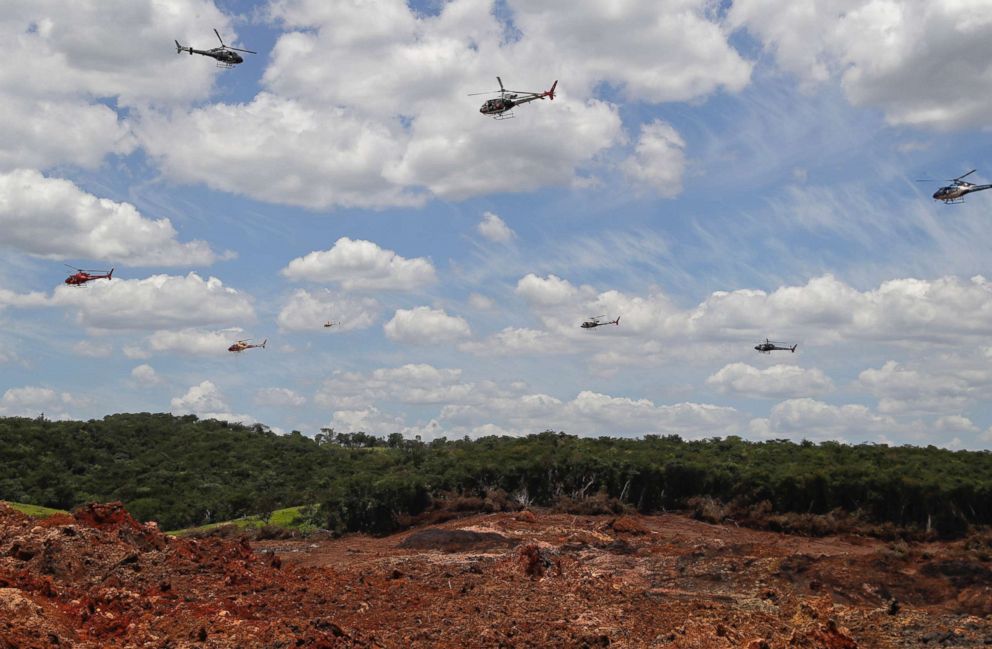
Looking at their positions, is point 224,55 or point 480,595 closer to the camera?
point 480,595

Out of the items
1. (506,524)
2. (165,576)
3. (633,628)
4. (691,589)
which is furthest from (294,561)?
(633,628)

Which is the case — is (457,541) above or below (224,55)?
below

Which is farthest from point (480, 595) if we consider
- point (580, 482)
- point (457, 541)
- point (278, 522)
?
point (278, 522)

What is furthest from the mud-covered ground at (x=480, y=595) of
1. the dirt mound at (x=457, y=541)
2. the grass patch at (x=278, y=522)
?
the grass patch at (x=278, y=522)

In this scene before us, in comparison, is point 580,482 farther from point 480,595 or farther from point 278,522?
point 480,595

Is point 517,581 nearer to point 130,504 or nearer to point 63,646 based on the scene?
point 63,646

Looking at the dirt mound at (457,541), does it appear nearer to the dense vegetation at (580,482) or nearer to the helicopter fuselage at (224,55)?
the dense vegetation at (580,482)

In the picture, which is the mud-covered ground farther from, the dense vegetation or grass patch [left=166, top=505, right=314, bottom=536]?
grass patch [left=166, top=505, right=314, bottom=536]
